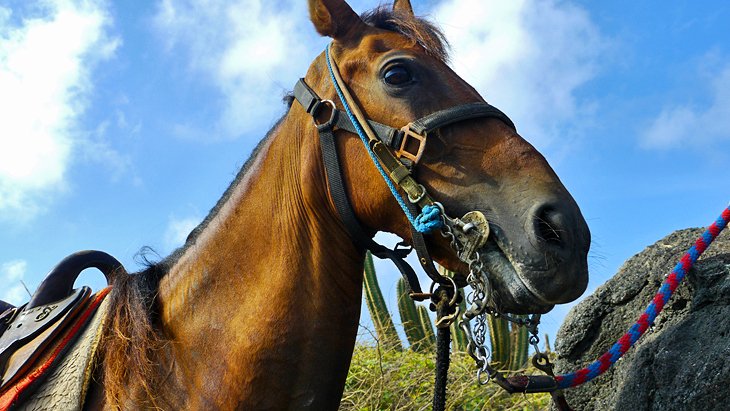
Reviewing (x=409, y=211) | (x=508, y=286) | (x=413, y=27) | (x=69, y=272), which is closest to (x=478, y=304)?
(x=508, y=286)

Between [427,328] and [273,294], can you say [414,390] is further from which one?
[273,294]

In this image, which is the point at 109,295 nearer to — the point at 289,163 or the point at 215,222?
the point at 215,222

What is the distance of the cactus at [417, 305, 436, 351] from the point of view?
7927 millimetres

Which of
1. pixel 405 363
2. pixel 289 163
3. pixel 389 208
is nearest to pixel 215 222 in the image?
pixel 289 163

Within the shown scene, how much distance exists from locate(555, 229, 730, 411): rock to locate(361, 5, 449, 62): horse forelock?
49.4 inches

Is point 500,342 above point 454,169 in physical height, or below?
above

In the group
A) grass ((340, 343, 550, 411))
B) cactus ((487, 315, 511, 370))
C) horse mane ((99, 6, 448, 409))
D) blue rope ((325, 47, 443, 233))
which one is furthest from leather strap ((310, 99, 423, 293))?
cactus ((487, 315, 511, 370))

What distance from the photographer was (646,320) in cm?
240

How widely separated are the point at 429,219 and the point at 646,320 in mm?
914

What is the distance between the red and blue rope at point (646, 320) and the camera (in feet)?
7.73

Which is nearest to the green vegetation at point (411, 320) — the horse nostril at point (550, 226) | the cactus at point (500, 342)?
the cactus at point (500, 342)

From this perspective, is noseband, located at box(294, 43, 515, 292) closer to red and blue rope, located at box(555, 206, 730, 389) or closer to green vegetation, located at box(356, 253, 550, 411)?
red and blue rope, located at box(555, 206, 730, 389)

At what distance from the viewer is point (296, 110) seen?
261 cm

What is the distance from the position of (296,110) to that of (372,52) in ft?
1.21
